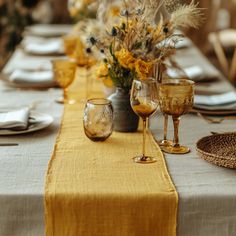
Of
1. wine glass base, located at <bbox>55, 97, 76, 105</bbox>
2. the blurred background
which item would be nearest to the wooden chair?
the blurred background

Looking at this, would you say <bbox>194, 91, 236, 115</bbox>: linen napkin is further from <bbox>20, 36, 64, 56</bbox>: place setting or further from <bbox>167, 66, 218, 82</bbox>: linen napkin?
<bbox>20, 36, 64, 56</bbox>: place setting

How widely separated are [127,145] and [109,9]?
1272 millimetres

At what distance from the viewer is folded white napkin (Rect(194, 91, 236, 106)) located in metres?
2.08

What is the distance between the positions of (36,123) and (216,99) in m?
0.66

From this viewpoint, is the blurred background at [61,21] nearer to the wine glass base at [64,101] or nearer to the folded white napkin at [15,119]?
the wine glass base at [64,101]

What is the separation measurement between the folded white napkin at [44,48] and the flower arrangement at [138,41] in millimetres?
1508

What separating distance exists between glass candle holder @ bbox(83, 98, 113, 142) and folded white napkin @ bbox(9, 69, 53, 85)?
84cm

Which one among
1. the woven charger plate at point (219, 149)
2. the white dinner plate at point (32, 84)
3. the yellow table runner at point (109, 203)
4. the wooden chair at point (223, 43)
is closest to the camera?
the yellow table runner at point (109, 203)

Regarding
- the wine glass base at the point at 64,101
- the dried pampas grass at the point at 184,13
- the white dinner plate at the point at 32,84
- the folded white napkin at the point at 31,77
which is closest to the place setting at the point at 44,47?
the folded white napkin at the point at 31,77

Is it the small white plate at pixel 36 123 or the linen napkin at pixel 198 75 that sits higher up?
the small white plate at pixel 36 123

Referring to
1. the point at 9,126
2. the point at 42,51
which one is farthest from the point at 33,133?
the point at 42,51

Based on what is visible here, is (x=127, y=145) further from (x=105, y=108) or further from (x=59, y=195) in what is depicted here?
(x=59, y=195)

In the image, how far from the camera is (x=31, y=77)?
2545 mm

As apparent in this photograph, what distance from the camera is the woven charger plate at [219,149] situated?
143cm
